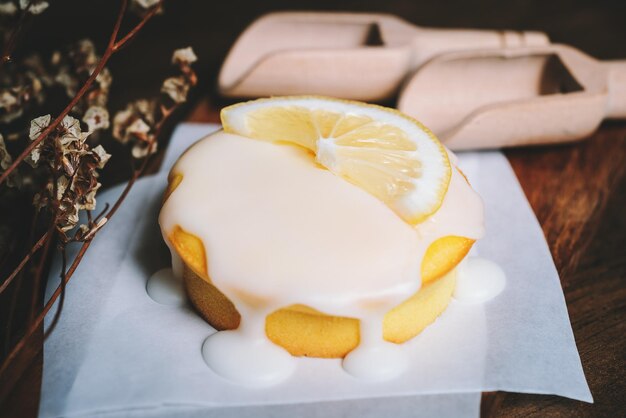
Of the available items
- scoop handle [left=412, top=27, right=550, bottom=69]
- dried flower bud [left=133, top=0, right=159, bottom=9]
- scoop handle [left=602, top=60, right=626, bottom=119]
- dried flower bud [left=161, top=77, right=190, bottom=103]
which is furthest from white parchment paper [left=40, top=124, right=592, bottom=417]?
scoop handle [left=412, top=27, right=550, bottom=69]

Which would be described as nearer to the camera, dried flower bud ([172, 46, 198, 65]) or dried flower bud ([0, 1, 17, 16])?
dried flower bud ([0, 1, 17, 16])

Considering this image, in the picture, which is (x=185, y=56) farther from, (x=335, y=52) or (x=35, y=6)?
(x=335, y=52)

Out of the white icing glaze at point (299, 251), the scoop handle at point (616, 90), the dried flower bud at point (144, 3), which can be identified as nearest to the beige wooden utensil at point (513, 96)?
the scoop handle at point (616, 90)

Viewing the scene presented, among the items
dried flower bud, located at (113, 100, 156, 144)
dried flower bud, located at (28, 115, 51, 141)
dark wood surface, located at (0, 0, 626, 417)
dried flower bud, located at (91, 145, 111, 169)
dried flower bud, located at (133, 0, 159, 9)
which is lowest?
dark wood surface, located at (0, 0, 626, 417)

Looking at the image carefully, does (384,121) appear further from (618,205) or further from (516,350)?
(618,205)

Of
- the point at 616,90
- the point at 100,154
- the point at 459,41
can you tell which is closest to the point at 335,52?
the point at 459,41

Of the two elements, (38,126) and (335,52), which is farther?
(335,52)

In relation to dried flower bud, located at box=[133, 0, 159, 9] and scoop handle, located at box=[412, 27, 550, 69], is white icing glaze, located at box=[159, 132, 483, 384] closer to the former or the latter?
dried flower bud, located at box=[133, 0, 159, 9]
